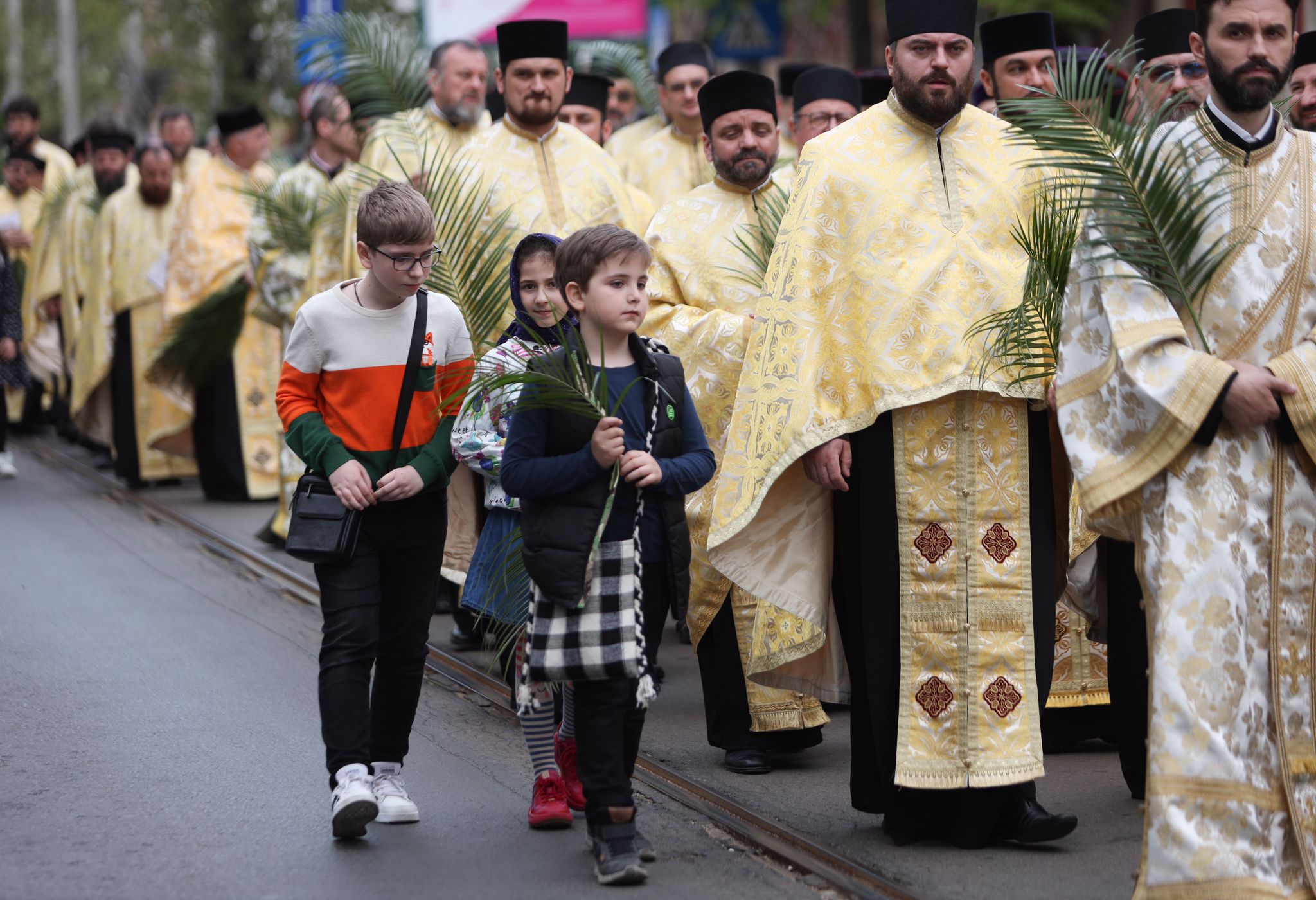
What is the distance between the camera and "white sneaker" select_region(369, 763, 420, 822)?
5.45m

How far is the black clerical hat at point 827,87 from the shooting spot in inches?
322

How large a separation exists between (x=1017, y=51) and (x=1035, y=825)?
12.3 ft

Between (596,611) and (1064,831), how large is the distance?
1.41 meters

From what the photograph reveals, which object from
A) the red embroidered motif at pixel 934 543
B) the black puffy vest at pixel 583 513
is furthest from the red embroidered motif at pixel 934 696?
the black puffy vest at pixel 583 513

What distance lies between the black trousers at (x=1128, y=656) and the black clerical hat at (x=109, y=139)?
432 inches

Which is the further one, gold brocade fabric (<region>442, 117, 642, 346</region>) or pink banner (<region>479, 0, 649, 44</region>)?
pink banner (<region>479, 0, 649, 44</region>)

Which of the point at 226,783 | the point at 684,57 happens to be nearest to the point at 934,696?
the point at 226,783

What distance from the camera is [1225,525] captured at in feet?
14.3

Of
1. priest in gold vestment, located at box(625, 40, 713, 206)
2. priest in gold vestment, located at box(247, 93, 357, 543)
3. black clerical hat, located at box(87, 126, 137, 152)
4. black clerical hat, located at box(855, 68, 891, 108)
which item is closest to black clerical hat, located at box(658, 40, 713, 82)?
priest in gold vestment, located at box(625, 40, 713, 206)

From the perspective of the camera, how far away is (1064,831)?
5.15 m

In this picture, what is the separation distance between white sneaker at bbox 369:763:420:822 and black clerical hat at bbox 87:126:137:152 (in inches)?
412

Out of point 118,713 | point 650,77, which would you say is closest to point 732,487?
point 118,713

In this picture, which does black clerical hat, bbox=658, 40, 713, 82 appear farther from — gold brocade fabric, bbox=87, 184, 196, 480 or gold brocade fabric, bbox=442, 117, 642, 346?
gold brocade fabric, bbox=87, 184, 196, 480

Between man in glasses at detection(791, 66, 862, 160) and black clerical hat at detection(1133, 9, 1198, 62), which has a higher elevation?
black clerical hat at detection(1133, 9, 1198, 62)
